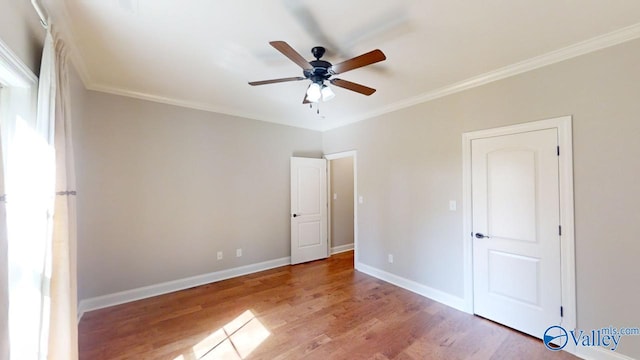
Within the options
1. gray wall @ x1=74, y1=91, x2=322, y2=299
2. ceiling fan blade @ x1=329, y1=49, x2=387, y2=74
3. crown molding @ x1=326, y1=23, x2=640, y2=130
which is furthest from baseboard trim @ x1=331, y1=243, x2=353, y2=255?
ceiling fan blade @ x1=329, y1=49, x2=387, y2=74

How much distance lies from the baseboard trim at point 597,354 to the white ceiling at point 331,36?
2.49 metres

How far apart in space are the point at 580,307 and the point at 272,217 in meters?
3.86

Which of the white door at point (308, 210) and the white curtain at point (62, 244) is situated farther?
the white door at point (308, 210)

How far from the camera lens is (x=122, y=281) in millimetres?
3256

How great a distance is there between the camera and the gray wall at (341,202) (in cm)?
552

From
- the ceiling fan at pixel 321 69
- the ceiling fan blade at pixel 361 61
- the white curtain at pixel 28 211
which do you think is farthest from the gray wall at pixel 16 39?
the ceiling fan blade at pixel 361 61

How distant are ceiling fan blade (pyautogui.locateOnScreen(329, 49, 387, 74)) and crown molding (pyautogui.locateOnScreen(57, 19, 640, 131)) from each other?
1.63 meters

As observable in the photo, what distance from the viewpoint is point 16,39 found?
1494 mm

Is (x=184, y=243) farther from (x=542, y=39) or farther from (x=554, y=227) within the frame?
(x=542, y=39)

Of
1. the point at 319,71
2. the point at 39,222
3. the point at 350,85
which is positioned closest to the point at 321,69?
the point at 319,71

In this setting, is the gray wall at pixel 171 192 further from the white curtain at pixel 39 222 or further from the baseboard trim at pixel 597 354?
the baseboard trim at pixel 597 354

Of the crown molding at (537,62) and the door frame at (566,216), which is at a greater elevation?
the crown molding at (537,62)

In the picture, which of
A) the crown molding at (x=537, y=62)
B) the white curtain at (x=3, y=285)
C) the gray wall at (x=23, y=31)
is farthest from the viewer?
the crown molding at (x=537, y=62)

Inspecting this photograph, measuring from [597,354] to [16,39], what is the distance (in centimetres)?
464
